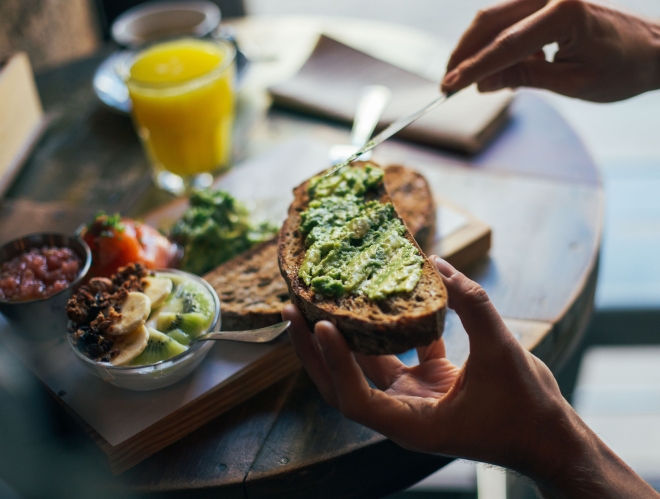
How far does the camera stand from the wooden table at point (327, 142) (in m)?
1.45

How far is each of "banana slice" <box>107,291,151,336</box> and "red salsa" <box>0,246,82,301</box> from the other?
0.29 metres

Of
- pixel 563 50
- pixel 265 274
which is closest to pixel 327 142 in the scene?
pixel 265 274

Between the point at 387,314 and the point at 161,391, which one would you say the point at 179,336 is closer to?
the point at 161,391

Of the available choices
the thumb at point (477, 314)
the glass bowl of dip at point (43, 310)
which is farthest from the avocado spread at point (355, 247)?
the glass bowl of dip at point (43, 310)

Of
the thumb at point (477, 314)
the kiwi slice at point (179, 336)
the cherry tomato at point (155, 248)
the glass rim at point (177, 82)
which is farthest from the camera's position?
the glass rim at point (177, 82)

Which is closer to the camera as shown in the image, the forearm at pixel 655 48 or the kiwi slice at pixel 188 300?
the kiwi slice at pixel 188 300

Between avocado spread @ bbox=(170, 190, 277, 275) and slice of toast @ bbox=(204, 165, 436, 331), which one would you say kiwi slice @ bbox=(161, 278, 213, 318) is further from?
avocado spread @ bbox=(170, 190, 277, 275)

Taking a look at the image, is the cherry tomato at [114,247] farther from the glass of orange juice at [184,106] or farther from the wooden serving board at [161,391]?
the glass of orange juice at [184,106]

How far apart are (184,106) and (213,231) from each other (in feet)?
1.96

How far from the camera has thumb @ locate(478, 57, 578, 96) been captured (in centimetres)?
200

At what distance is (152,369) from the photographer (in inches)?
56.7

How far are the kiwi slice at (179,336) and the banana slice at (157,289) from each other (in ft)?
0.36

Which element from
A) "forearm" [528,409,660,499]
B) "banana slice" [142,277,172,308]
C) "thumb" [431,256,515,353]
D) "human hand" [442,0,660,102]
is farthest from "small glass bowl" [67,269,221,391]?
"human hand" [442,0,660,102]

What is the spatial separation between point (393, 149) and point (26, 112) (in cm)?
165
